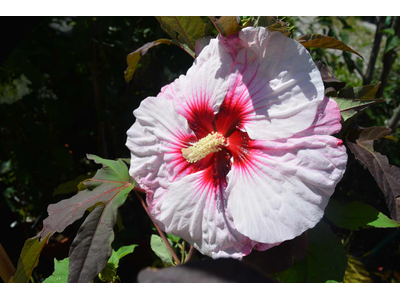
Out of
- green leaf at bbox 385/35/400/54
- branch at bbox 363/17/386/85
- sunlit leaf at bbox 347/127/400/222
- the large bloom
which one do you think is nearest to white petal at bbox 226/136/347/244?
the large bloom

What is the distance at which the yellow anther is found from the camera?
0.64 m

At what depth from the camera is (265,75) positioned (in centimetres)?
57

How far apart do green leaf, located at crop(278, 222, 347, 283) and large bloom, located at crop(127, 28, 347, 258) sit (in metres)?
0.15

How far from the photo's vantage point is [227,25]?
56 centimetres

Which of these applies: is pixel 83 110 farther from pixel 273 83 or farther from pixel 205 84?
pixel 273 83

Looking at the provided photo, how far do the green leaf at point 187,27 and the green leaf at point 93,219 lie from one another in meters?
0.35

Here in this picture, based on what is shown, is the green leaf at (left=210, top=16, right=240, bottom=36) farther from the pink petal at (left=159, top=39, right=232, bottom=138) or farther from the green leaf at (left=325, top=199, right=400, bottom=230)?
the green leaf at (left=325, top=199, right=400, bottom=230)

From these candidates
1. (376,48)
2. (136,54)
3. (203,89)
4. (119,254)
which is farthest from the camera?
(376,48)

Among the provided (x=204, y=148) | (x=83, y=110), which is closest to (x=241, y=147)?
(x=204, y=148)

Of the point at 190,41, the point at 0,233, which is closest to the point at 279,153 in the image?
the point at 190,41

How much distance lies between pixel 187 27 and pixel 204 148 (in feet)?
0.90

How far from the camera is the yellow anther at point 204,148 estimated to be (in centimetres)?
64

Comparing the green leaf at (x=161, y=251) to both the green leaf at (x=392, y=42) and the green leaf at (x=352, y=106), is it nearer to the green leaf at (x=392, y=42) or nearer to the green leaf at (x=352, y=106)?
the green leaf at (x=352, y=106)

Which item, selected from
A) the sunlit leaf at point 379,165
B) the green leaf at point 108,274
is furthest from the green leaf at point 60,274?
the sunlit leaf at point 379,165
